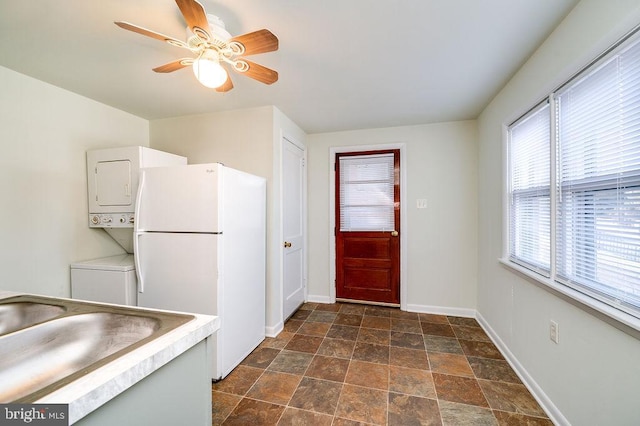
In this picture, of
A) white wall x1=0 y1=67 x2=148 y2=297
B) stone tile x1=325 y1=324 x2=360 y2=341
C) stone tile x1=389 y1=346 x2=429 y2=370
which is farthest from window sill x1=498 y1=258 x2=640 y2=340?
white wall x1=0 y1=67 x2=148 y2=297

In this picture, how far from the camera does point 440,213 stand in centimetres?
329

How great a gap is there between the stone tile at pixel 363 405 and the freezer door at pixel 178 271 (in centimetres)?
113

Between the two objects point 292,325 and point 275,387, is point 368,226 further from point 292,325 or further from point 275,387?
point 275,387

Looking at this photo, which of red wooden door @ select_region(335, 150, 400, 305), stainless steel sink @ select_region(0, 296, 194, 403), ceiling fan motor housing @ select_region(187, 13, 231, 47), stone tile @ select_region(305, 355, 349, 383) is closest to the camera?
stainless steel sink @ select_region(0, 296, 194, 403)

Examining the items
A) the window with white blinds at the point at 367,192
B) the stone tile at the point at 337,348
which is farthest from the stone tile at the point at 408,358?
the window with white blinds at the point at 367,192

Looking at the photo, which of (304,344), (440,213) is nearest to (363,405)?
(304,344)

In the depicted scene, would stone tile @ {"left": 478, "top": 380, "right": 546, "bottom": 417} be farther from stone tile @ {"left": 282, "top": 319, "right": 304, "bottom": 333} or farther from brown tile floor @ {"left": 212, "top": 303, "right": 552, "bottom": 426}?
stone tile @ {"left": 282, "top": 319, "right": 304, "bottom": 333}

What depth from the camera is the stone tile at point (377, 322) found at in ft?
9.61

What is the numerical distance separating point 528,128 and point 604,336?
151 cm

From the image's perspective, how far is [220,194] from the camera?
6.57ft

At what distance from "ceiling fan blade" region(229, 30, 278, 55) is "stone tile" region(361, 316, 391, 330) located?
9.19 ft

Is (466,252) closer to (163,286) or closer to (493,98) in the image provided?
(493,98)

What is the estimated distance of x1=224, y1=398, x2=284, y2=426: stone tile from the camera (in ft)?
5.26

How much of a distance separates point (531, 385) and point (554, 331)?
1.73 feet
